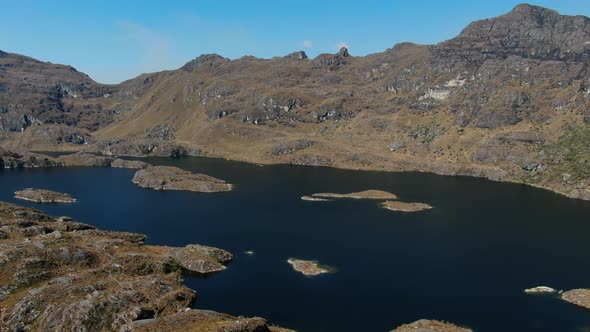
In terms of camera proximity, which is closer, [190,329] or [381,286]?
[190,329]

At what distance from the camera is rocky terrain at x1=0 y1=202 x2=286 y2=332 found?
97.1m

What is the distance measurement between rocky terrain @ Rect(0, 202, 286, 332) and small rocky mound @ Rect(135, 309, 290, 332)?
19cm

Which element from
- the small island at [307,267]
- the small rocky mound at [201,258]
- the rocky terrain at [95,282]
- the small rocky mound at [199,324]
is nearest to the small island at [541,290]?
the small island at [307,267]

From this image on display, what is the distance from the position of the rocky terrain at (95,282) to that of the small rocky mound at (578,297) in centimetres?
8138

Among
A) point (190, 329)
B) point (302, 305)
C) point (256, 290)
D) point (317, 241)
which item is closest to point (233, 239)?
point (317, 241)

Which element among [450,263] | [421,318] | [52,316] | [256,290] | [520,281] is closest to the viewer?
[52,316]

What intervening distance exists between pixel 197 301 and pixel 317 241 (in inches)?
2748

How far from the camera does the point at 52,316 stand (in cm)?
9856

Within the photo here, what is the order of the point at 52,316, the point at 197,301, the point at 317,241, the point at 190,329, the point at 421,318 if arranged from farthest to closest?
1. the point at 317,241
2. the point at 197,301
3. the point at 421,318
4. the point at 52,316
5. the point at 190,329

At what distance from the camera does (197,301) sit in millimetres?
121625

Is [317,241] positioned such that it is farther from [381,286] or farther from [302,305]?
[302,305]

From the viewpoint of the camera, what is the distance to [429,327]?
103688 mm

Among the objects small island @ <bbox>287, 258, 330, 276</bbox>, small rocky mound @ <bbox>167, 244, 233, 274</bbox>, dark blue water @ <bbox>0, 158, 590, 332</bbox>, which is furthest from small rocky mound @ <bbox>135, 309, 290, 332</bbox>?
small rocky mound @ <bbox>167, 244, 233, 274</bbox>

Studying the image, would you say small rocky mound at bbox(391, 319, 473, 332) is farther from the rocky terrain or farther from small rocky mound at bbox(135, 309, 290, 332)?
small rocky mound at bbox(135, 309, 290, 332)
